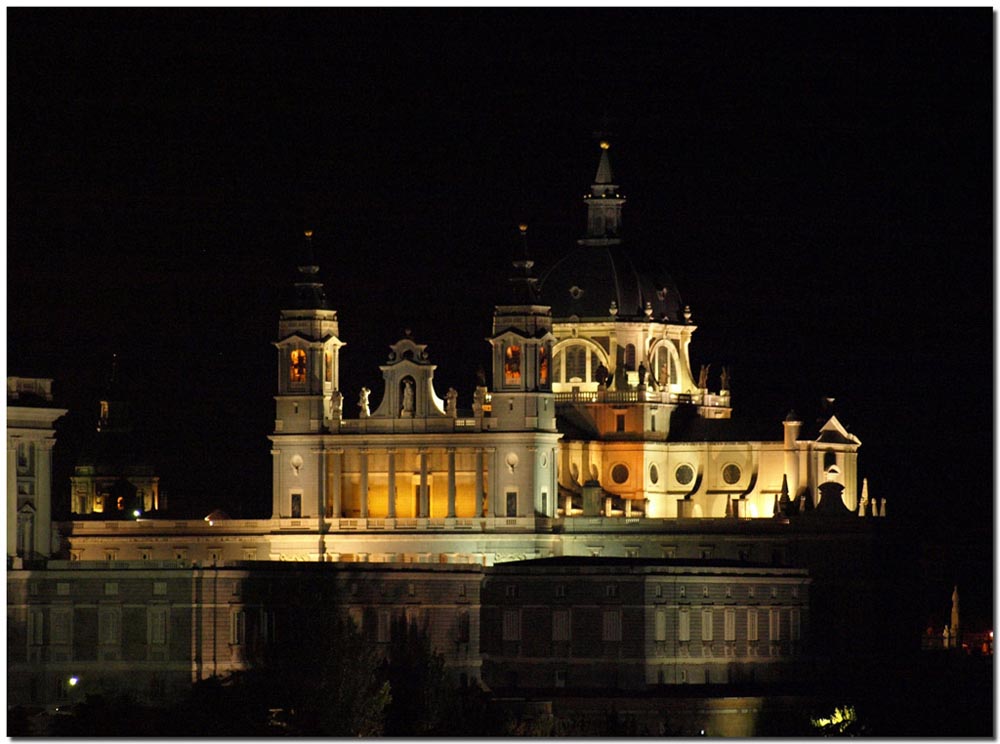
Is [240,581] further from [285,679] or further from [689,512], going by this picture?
[689,512]

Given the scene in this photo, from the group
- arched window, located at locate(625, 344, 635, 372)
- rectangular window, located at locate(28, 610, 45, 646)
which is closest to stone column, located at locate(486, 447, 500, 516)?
arched window, located at locate(625, 344, 635, 372)

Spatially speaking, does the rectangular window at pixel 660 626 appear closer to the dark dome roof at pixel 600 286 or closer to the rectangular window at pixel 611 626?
the rectangular window at pixel 611 626

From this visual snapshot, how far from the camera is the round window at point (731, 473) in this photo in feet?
616

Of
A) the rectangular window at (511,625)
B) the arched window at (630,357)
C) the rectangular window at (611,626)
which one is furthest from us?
the arched window at (630,357)

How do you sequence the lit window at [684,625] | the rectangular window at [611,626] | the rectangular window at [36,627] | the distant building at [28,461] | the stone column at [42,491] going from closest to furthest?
the rectangular window at [36,627] < the distant building at [28,461] < the stone column at [42,491] < the rectangular window at [611,626] < the lit window at [684,625]

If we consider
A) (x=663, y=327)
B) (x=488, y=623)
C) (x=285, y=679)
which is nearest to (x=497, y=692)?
(x=488, y=623)

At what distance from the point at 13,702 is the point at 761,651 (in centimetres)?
3233

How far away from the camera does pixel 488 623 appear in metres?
168

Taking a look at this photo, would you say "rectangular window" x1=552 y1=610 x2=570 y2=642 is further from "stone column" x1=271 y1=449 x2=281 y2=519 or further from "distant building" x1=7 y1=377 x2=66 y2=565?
"stone column" x1=271 y1=449 x2=281 y2=519

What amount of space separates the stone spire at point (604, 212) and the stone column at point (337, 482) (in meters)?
14.7

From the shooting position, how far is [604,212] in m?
192

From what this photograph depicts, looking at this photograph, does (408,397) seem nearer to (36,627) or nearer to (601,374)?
(601,374)

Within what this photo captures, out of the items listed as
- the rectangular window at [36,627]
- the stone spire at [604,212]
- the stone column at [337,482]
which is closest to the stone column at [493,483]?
the stone column at [337,482]

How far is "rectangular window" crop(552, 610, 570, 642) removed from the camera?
166750mm
